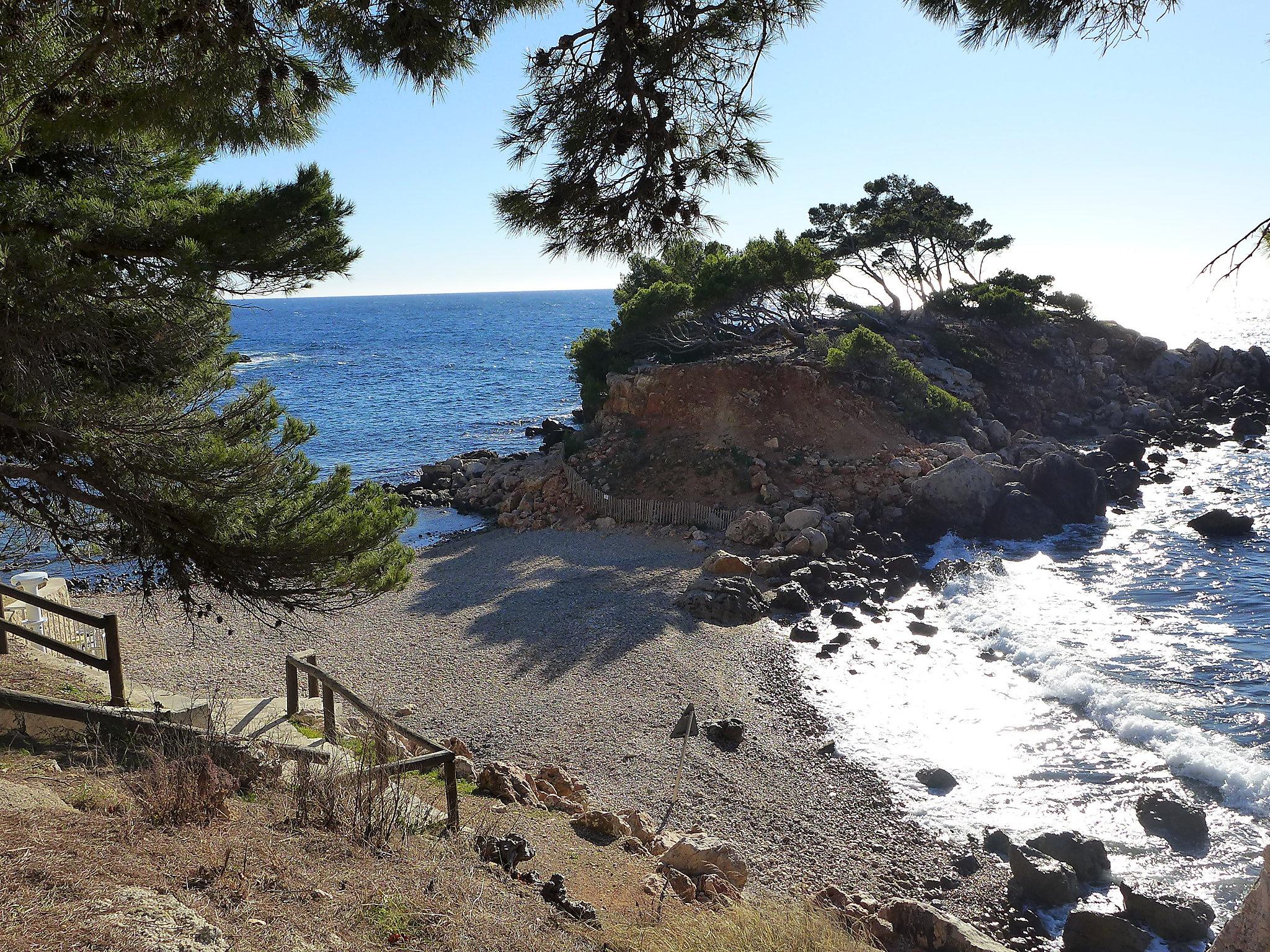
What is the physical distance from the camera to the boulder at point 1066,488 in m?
28.6

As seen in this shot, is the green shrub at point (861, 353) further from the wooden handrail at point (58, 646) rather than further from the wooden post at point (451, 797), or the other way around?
the wooden handrail at point (58, 646)

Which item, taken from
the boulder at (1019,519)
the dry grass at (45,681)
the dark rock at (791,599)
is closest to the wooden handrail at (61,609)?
the dry grass at (45,681)

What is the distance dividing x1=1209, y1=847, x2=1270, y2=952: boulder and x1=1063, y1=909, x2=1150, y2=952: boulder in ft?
10.2

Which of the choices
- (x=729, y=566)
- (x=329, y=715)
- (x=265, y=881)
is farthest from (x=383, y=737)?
(x=729, y=566)

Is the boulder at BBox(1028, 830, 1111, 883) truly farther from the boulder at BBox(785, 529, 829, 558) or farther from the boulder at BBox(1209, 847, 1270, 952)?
the boulder at BBox(785, 529, 829, 558)

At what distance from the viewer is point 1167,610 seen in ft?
68.9

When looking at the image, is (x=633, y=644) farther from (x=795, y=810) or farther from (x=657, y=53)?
(x=657, y=53)

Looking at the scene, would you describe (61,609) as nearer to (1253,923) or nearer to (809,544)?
(1253,923)

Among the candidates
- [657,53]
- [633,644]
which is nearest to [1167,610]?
[633,644]

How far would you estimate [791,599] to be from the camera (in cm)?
2145

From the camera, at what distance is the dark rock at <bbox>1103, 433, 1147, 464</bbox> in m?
34.1

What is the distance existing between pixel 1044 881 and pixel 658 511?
17.9 meters

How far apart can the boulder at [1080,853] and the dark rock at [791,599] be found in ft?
31.9

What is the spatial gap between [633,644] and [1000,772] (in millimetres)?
7710
